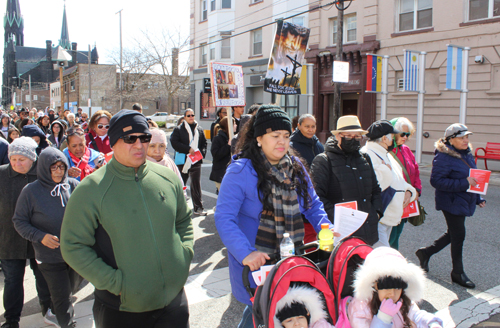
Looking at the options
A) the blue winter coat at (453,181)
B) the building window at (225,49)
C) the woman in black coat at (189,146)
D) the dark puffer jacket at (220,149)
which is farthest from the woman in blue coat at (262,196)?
the building window at (225,49)

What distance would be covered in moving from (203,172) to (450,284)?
9.79 m

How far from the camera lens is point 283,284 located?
2.25 meters

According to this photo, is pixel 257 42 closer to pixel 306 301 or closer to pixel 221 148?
pixel 221 148

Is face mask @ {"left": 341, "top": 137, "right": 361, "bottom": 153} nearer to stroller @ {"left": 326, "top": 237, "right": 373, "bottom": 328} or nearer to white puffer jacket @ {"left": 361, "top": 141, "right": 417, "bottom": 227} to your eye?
white puffer jacket @ {"left": 361, "top": 141, "right": 417, "bottom": 227}

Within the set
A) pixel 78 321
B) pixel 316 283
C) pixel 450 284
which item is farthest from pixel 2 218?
pixel 450 284

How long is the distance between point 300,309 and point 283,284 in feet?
0.63

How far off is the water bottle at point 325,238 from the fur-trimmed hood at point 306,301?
0.45 metres

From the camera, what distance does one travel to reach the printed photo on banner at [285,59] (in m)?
8.66

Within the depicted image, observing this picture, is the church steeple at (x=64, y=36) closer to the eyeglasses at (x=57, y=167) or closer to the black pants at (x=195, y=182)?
the black pants at (x=195, y=182)

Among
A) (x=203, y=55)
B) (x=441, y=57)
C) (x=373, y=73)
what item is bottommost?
(x=373, y=73)

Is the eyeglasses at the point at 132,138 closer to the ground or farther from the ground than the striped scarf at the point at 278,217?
farther from the ground

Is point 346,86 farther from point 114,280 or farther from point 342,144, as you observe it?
point 114,280

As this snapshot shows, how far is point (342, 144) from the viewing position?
12.9 feet

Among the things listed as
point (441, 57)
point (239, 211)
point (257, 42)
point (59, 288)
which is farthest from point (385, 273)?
point (257, 42)
